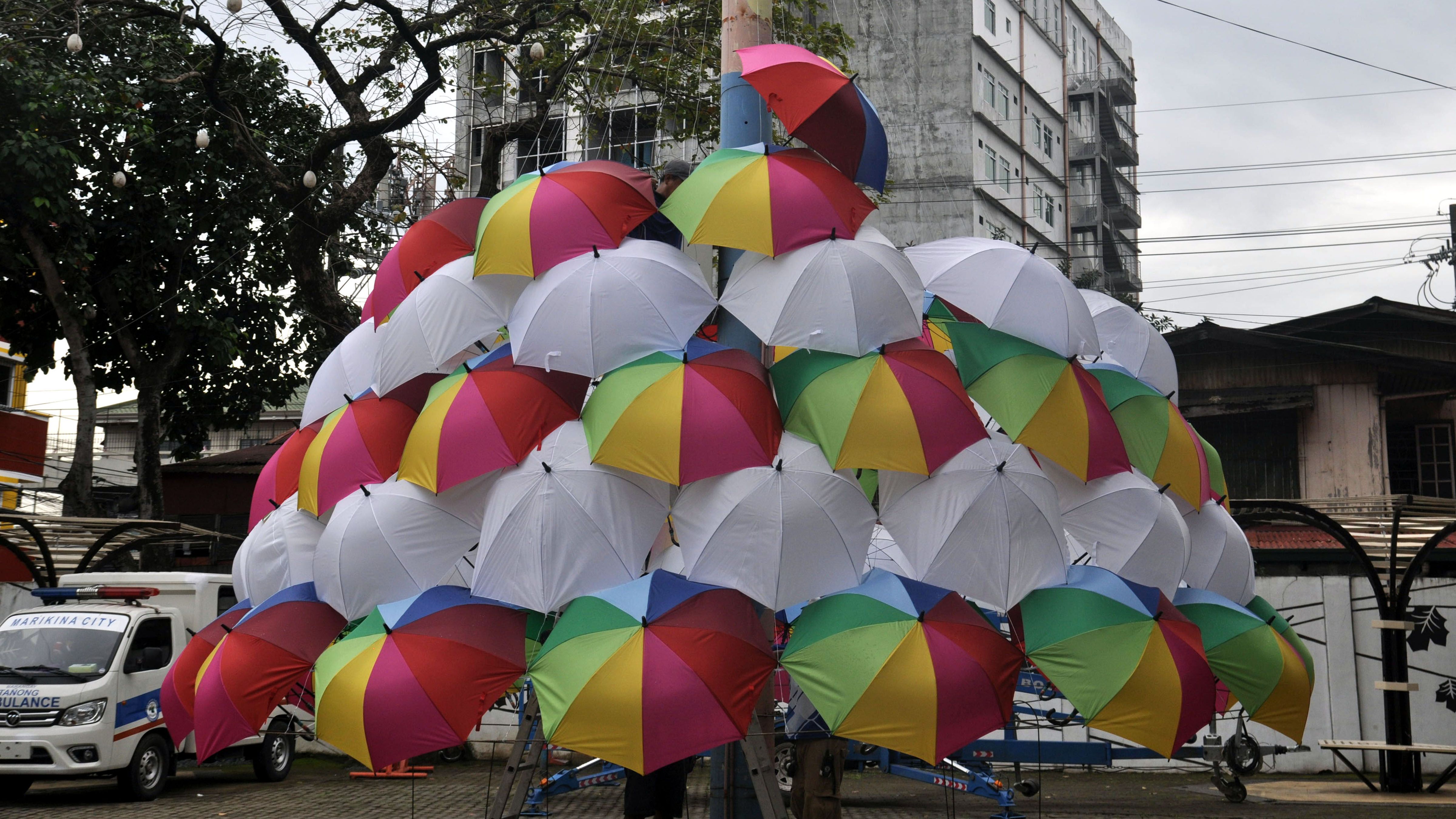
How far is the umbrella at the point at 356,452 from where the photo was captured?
23.5 feet

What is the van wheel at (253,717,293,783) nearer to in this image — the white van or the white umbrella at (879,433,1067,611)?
the white van

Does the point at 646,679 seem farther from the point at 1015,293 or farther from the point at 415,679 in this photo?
the point at 1015,293

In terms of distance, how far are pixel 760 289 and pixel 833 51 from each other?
13968 mm

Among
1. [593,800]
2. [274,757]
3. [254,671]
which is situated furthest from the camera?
[274,757]

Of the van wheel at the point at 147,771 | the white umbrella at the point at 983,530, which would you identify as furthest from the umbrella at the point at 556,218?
the van wheel at the point at 147,771

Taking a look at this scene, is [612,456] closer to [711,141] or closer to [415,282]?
[415,282]

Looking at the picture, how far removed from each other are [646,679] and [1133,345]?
14.9ft

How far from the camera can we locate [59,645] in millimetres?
14953

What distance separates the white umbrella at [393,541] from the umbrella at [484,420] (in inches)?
6.7

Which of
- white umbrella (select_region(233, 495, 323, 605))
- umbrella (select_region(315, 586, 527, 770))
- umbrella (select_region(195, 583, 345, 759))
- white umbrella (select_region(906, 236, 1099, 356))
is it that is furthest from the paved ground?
umbrella (select_region(315, 586, 527, 770))

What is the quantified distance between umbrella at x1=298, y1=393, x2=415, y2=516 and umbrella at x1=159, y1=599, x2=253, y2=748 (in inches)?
45.5

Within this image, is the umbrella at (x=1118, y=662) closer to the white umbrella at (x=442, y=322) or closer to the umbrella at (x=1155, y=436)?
the umbrella at (x=1155, y=436)

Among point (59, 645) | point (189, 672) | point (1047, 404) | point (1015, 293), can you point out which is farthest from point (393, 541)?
point (59, 645)

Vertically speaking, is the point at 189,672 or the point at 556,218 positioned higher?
the point at 556,218
